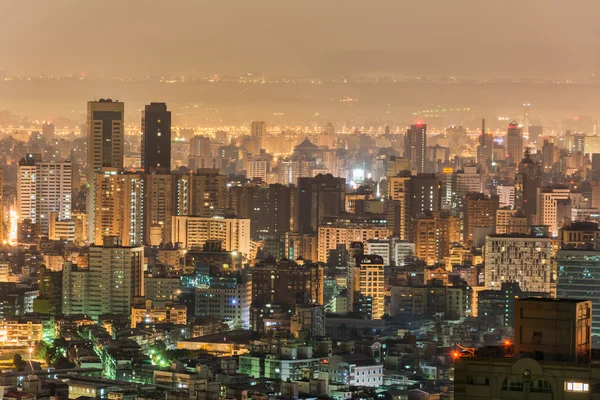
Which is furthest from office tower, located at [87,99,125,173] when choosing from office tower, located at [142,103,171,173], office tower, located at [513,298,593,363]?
office tower, located at [513,298,593,363]

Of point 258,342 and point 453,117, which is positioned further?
point 453,117

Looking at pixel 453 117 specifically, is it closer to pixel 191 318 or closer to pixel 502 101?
pixel 502 101

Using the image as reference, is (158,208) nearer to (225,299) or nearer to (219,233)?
(219,233)

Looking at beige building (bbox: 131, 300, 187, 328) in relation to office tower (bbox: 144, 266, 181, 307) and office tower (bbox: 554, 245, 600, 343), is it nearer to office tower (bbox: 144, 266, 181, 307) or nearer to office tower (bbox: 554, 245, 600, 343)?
office tower (bbox: 144, 266, 181, 307)

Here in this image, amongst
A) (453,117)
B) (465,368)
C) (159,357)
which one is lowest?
(159,357)

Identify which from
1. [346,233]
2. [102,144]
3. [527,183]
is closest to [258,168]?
[102,144]

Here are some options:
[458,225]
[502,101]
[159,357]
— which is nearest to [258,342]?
[159,357]

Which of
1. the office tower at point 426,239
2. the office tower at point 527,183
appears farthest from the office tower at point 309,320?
the office tower at point 527,183
